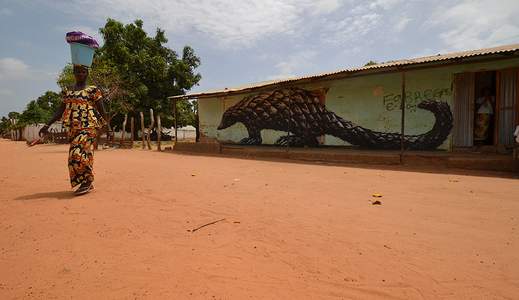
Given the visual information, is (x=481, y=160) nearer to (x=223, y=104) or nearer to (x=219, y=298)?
(x=219, y=298)

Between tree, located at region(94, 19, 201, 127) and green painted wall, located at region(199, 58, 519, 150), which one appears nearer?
green painted wall, located at region(199, 58, 519, 150)

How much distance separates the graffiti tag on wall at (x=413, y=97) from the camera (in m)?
8.94

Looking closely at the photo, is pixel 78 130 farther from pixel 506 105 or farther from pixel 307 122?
pixel 506 105

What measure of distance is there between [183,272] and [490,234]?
2.53 meters

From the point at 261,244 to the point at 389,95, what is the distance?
342 inches

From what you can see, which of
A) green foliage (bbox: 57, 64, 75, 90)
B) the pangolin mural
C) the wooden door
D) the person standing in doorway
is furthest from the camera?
green foliage (bbox: 57, 64, 75, 90)

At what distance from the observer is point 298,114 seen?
39.7 ft

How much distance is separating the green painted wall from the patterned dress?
27.2 feet

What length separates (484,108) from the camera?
27.6 ft

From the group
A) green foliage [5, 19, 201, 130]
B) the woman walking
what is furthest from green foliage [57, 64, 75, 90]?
the woman walking

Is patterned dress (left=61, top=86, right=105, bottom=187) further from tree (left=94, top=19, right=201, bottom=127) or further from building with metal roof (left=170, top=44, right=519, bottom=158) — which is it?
tree (left=94, top=19, right=201, bottom=127)

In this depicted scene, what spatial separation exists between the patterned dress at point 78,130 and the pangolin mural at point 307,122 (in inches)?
291

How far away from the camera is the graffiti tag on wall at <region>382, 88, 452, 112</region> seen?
8938 mm

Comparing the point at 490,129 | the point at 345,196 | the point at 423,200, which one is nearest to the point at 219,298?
the point at 345,196
